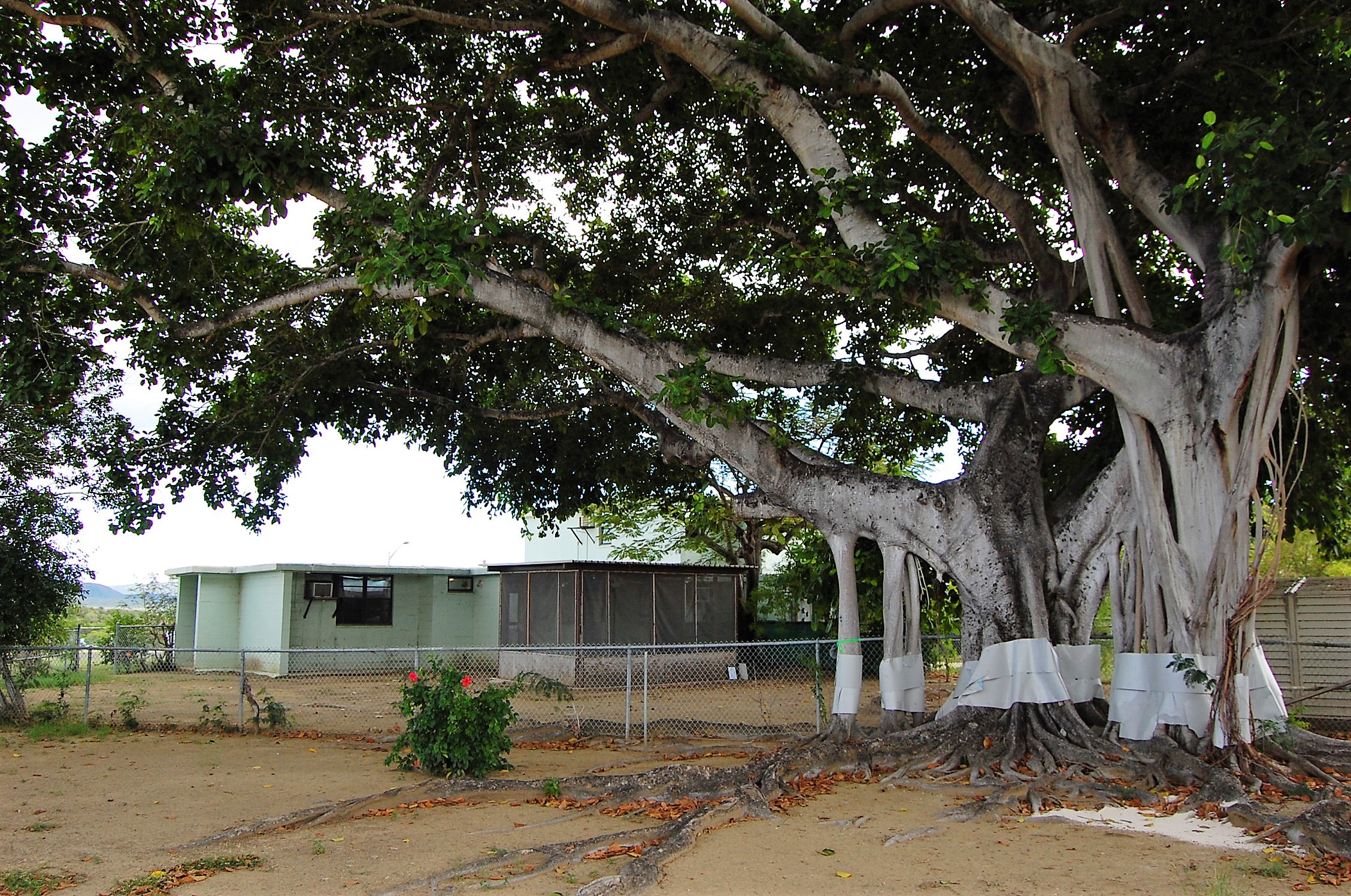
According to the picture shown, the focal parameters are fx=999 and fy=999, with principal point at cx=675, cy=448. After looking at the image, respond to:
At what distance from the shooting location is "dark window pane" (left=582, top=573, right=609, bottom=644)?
20.5 m

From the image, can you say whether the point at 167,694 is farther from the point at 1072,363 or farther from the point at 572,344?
the point at 1072,363

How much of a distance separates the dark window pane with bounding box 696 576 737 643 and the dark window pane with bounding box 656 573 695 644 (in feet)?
0.75

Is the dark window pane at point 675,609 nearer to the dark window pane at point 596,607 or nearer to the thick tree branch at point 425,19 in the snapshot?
the dark window pane at point 596,607

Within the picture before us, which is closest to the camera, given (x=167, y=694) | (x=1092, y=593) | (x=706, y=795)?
(x=706, y=795)

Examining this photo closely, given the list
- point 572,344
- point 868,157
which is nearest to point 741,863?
point 572,344

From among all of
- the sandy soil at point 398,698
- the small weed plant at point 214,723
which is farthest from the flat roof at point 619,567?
the small weed plant at point 214,723

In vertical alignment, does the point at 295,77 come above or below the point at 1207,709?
above

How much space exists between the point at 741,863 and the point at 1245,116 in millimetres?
9147

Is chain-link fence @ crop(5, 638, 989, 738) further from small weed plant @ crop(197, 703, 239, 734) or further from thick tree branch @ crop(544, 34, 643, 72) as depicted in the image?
thick tree branch @ crop(544, 34, 643, 72)

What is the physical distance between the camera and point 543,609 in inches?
837

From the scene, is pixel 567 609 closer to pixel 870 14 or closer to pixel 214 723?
pixel 214 723

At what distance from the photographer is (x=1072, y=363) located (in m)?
8.62

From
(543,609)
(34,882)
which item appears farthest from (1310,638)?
(543,609)

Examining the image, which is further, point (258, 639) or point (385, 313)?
point (258, 639)
